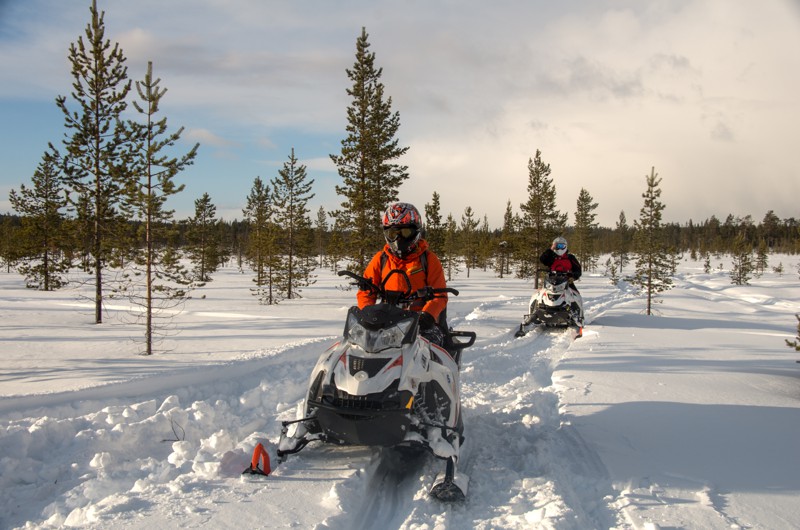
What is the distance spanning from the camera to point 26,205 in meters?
Result: 36.0

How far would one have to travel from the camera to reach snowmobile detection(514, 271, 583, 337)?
12328mm

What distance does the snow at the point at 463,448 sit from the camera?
3344 mm

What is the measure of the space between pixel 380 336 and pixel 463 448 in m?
1.68

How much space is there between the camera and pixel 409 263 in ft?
18.0

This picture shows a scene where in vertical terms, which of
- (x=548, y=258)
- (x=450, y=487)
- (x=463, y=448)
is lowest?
(x=463, y=448)

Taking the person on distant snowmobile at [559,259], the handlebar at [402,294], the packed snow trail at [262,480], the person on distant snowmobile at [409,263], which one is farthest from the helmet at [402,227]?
the person on distant snowmobile at [559,259]

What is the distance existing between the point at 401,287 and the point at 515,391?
278 cm

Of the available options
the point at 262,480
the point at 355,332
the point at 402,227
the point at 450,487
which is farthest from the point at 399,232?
the point at 262,480

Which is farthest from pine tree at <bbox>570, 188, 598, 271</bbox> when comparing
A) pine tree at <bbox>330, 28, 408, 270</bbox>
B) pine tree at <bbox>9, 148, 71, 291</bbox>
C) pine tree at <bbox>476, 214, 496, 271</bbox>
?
pine tree at <bbox>9, 148, 71, 291</bbox>

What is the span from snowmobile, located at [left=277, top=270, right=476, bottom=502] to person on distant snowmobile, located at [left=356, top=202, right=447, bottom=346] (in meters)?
0.78

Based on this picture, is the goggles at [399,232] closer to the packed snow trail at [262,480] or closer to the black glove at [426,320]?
the black glove at [426,320]

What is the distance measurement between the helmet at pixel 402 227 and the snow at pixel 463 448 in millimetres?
2264

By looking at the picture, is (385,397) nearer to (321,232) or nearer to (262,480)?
(262,480)

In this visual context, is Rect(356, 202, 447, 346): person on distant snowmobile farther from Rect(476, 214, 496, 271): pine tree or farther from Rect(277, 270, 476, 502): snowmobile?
Rect(476, 214, 496, 271): pine tree
